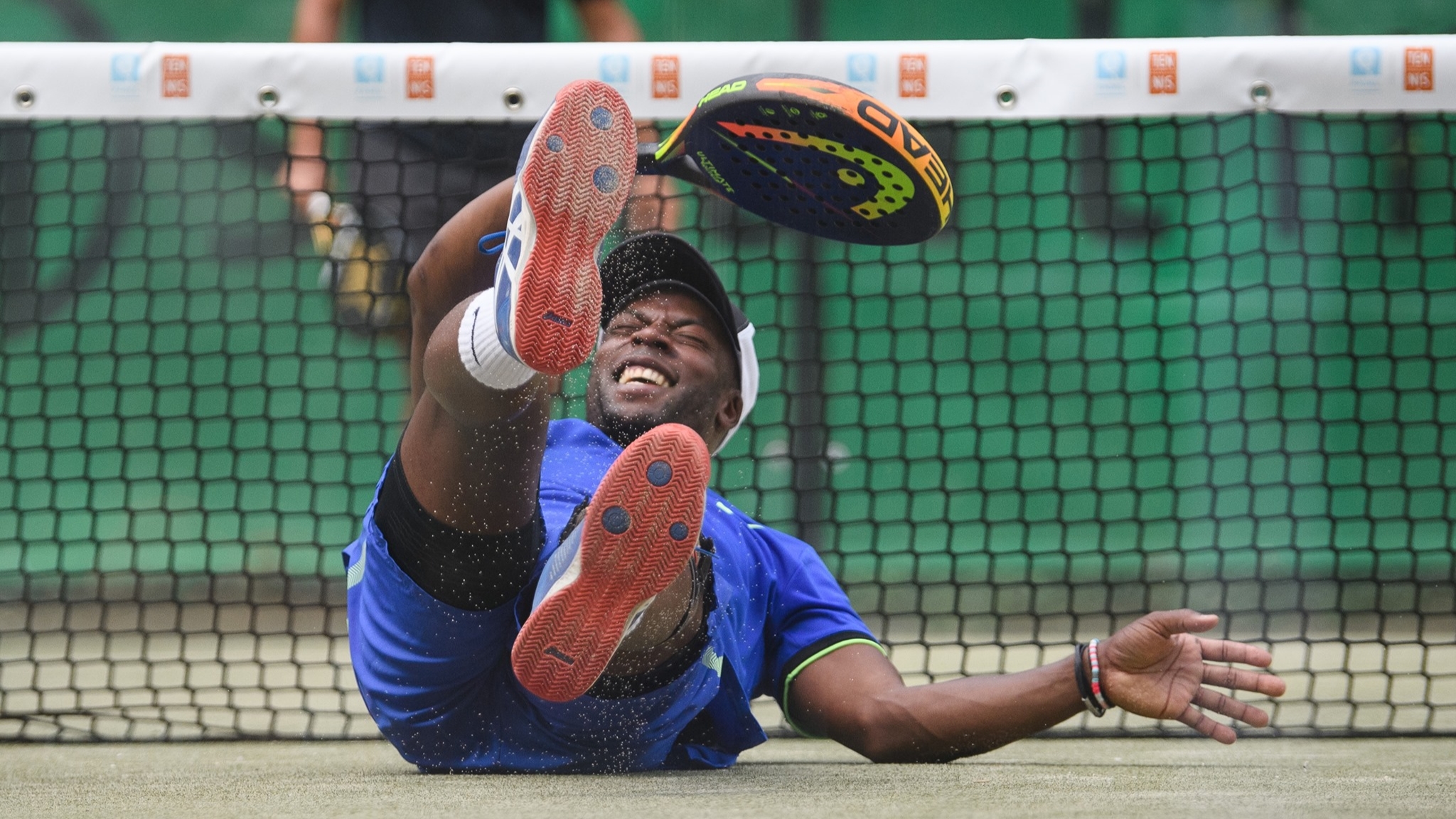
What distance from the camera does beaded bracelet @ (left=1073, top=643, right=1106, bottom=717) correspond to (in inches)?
81.4

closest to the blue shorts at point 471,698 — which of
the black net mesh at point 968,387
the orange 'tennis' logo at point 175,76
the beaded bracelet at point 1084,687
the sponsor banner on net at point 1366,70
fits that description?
the beaded bracelet at point 1084,687

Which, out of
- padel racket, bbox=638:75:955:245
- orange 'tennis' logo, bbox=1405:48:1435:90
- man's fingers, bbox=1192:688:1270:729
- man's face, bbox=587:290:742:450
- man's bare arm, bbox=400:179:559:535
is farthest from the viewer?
orange 'tennis' logo, bbox=1405:48:1435:90

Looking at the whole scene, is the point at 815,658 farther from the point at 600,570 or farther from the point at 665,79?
the point at 665,79

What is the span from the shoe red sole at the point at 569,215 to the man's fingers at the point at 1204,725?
96 centimetres

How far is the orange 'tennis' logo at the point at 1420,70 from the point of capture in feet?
9.23

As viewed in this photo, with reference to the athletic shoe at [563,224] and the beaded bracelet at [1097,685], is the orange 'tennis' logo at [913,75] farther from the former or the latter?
the beaded bracelet at [1097,685]

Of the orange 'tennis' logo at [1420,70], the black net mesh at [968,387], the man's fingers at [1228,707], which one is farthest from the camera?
the black net mesh at [968,387]

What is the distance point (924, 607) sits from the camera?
5.32 metres

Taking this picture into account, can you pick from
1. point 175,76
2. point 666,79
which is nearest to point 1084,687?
point 666,79

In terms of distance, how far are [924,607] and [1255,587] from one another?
3.79 ft

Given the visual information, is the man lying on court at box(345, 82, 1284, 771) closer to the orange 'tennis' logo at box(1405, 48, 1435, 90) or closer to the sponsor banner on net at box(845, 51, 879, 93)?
the sponsor banner on net at box(845, 51, 879, 93)

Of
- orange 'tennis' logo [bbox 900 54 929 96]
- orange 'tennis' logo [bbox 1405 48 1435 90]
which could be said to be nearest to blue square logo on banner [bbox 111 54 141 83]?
orange 'tennis' logo [bbox 900 54 929 96]

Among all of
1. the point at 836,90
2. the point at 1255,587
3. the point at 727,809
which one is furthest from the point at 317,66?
the point at 1255,587

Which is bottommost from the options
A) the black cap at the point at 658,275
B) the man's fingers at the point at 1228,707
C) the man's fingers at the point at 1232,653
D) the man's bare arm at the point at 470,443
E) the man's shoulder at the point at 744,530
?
the man's fingers at the point at 1228,707
